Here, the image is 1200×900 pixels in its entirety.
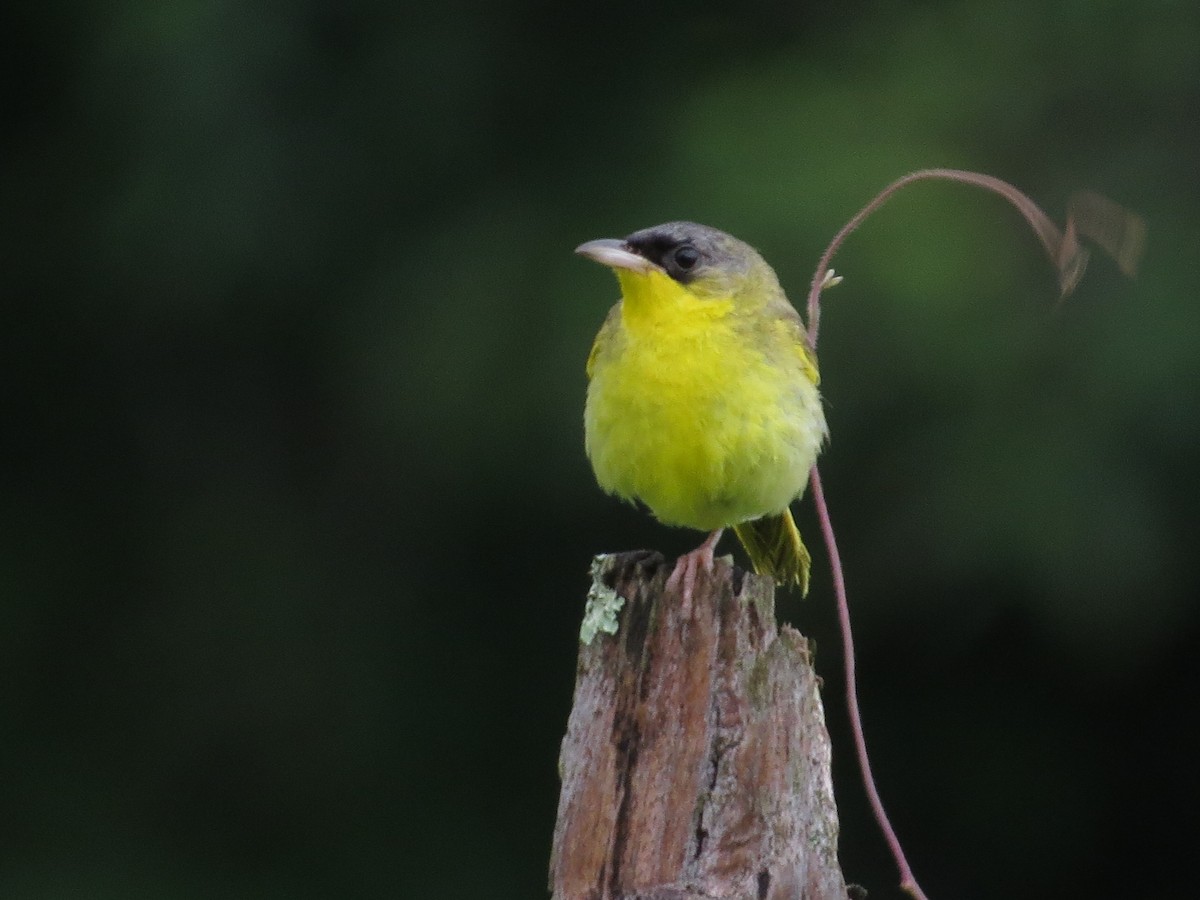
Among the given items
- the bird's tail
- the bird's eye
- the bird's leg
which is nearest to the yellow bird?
the bird's eye

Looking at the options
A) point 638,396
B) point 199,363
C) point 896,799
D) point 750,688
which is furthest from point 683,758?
point 199,363

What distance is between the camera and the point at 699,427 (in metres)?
3.75

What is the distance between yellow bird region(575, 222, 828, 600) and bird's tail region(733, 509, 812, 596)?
20 cm

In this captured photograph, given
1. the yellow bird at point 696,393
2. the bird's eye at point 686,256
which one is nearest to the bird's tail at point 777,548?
the yellow bird at point 696,393

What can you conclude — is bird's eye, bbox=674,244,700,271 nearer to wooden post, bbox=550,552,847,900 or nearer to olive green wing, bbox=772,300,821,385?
olive green wing, bbox=772,300,821,385

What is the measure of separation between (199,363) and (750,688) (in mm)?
4607

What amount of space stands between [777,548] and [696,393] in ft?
2.49

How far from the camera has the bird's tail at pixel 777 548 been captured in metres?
4.36

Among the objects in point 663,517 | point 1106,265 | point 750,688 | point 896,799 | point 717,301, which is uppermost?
point 1106,265

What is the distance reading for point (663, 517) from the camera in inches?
155

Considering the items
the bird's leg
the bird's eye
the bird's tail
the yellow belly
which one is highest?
the bird's eye

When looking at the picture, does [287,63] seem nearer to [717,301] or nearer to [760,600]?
[717,301]

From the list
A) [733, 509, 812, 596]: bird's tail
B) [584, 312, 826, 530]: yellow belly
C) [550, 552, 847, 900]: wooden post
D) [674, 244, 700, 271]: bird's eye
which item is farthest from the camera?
[733, 509, 812, 596]: bird's tail

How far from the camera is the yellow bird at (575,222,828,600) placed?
3764 mm
